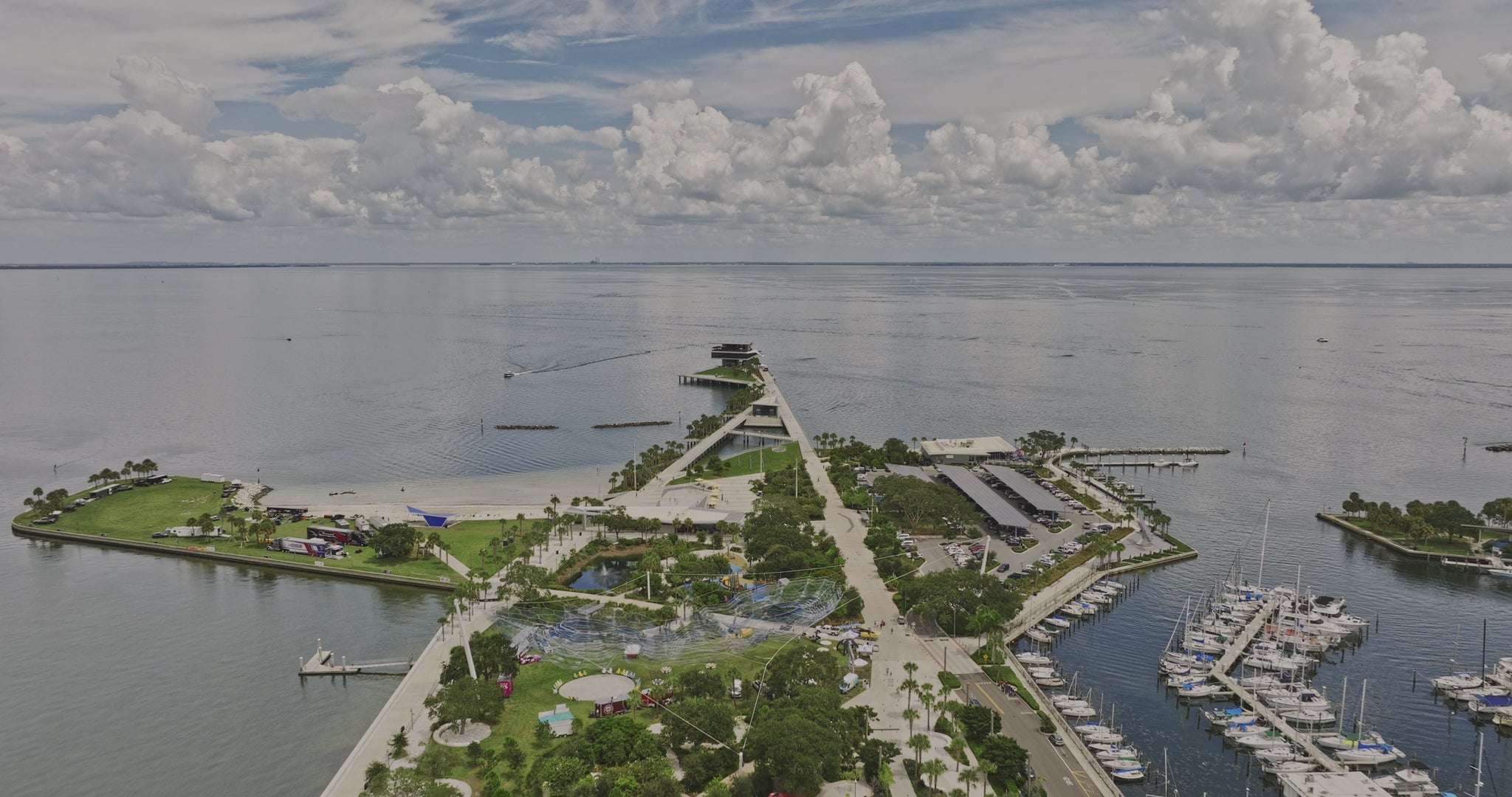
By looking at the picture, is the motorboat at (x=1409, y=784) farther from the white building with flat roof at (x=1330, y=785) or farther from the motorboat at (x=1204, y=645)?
the motorboat at (x=1204, y=645)

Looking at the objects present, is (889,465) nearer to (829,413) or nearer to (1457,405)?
(829,413)

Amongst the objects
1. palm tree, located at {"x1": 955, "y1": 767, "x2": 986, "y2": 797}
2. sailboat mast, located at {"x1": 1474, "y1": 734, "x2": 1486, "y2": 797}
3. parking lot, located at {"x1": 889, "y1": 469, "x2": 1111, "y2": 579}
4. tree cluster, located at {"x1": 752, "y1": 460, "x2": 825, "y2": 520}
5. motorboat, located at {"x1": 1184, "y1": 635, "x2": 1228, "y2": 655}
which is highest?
tree cluster, located at {"x1": 752, "y1": 460, "x2": 825, "y2": 520}

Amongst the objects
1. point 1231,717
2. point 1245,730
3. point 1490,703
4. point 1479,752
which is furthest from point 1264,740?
point 1490,703

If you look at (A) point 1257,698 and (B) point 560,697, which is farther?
(A) point 1257,698

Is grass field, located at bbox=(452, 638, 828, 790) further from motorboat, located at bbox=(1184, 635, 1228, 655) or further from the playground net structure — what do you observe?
motorboat, located at bbox=(1184, 635, 1228, 655)


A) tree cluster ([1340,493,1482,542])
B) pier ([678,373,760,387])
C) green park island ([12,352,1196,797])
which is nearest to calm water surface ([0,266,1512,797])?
tree cluster ([1340,493,1482,542])

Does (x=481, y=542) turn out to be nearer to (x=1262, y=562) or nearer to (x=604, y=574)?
(x=604, y=574)

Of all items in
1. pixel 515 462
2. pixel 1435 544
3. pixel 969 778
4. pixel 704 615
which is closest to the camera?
pixel 969 778
